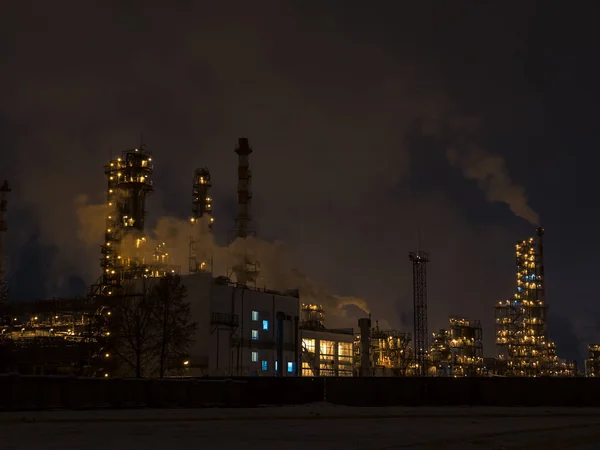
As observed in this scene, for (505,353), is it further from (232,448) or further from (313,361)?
(232,448)

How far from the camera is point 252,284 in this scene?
9038cm

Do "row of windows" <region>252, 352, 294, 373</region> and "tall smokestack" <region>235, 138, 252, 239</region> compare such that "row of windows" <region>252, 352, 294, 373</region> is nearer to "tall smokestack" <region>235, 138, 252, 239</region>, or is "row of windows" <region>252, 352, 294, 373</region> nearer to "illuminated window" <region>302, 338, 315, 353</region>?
"illuminated window" <region>302, 338, 315, 353</region>

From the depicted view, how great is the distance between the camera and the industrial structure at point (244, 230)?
290 ft

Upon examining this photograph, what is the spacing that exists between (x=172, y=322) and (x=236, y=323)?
8.64 meters

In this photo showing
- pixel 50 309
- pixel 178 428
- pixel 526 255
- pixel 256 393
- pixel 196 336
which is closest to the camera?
pixel 178 428

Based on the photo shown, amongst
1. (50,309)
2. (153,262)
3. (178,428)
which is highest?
(153,262)

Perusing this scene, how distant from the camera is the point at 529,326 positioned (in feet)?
369

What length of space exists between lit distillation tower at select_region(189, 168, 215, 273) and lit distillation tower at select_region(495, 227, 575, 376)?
158 ft

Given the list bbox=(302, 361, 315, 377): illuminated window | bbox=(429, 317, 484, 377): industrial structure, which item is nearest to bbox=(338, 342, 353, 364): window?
bbox=(302, 361, 315, 377): illuminated window

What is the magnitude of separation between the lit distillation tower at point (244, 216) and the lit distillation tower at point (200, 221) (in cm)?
497

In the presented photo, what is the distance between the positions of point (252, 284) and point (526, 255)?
4665 cm

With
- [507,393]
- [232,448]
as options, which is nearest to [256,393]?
[507,393]

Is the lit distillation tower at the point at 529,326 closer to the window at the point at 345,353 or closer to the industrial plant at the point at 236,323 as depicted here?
the industrial plant at the point at 236,323

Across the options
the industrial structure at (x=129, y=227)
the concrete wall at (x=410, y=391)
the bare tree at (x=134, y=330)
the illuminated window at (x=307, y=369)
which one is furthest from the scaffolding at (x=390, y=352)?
the concrete wall at (x=410, y=391)
